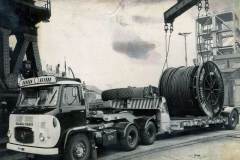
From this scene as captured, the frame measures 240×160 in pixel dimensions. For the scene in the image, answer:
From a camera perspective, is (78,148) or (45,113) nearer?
(45,113)

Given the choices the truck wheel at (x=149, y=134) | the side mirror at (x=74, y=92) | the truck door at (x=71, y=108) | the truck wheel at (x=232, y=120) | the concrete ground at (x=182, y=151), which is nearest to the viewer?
the truck door at (x=71, y=108)

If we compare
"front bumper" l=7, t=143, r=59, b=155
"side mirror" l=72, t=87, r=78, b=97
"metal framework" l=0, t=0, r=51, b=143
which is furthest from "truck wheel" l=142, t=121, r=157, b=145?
"metal framework" l=0, t=0, r=51, b=143

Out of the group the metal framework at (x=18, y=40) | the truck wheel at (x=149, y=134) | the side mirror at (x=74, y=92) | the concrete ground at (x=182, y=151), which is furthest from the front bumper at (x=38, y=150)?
the metal framework at (x=18, y=40)

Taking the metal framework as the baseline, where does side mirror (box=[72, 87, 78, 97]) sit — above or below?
below

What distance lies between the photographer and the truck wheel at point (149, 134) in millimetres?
11875

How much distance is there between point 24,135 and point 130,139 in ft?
12.7

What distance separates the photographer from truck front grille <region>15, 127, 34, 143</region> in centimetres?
852

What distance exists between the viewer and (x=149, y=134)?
12.2m

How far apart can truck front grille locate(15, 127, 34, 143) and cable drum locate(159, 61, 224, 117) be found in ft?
25.7

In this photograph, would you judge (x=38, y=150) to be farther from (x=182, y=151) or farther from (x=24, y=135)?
(x=182, y=151)

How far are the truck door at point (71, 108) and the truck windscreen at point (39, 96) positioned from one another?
9.4 inches

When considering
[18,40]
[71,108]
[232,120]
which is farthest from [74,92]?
[232,120]

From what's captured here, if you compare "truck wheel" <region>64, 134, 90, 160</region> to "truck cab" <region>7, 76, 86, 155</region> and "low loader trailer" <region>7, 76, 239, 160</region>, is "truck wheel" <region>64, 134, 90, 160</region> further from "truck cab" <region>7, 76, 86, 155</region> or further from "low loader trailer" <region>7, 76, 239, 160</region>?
"truck cab" <region>7, 76, 86, 155</region>

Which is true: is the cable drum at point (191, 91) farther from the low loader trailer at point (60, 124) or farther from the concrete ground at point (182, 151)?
the low loader trailer at point (60, 124)
